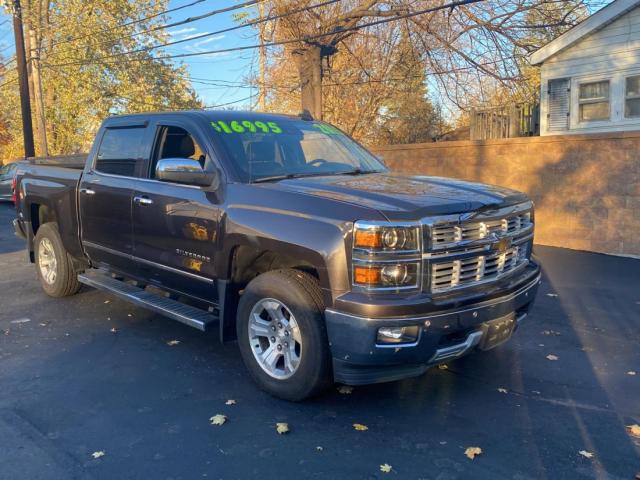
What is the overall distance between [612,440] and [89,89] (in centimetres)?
2710

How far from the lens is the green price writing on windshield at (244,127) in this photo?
4.67m

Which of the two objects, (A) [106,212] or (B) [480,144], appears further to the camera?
(B) [480,144]

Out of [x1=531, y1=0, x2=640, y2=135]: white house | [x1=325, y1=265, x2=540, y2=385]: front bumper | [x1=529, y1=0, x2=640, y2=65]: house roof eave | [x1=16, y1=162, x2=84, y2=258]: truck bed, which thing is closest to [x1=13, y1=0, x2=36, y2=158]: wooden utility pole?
[x1=16, y1=162, x2=84, y2=258]: truck bed

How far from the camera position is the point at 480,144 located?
11461 millimetres

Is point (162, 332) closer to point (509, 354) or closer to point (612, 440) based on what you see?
point (509, 354)

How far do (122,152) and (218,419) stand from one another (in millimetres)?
2967

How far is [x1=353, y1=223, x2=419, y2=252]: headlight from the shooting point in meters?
3.34

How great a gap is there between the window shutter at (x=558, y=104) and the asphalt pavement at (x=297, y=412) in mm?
9797

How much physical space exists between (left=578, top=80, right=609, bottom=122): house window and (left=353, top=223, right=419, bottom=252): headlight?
→ 1232cm

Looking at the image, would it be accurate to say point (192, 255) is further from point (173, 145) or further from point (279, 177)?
point (173, 145)

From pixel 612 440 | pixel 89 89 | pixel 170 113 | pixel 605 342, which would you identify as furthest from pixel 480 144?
pixel 89 89

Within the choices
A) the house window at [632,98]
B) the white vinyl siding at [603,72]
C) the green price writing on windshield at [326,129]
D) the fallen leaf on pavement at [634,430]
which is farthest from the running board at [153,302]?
the house window at [632,98]

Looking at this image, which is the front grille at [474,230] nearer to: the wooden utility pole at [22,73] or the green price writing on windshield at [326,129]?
the green price writing on windshield at [326,129]

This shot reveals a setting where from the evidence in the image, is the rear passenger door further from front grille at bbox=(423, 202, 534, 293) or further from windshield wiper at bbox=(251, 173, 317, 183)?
front grille at bbox=(423, 202, 534, 293)
